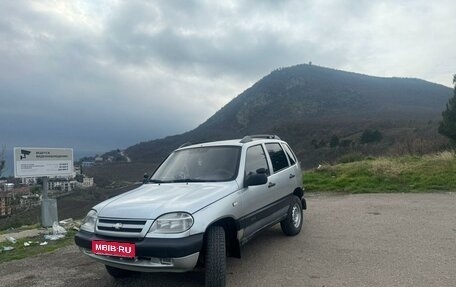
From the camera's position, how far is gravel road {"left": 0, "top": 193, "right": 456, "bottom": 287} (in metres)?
4.74

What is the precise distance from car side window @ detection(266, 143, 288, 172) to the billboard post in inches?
215

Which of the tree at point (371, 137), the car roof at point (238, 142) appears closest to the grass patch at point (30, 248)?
the car roof at point (238, 142)

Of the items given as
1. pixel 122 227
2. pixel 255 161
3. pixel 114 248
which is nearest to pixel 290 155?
pixel 255 161

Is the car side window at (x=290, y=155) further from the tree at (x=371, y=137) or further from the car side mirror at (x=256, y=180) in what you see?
the tree at (x=371, y=137)

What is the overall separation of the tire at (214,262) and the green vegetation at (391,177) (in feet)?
30.4

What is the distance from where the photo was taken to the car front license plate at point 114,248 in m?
4.02

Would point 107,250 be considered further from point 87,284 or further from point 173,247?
point 87,284

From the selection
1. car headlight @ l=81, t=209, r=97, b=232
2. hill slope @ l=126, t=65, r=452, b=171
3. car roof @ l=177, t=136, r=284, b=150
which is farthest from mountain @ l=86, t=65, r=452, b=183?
car headlight @ l=81, t=209, r=97, b=232

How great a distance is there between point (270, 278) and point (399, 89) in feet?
469

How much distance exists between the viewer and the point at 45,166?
9023 mm

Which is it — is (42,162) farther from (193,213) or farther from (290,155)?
(193,213)

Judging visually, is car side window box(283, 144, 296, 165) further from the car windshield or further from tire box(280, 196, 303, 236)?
the car windshield

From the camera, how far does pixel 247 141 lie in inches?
237

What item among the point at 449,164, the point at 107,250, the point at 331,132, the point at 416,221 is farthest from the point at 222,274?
the point at 331,132
